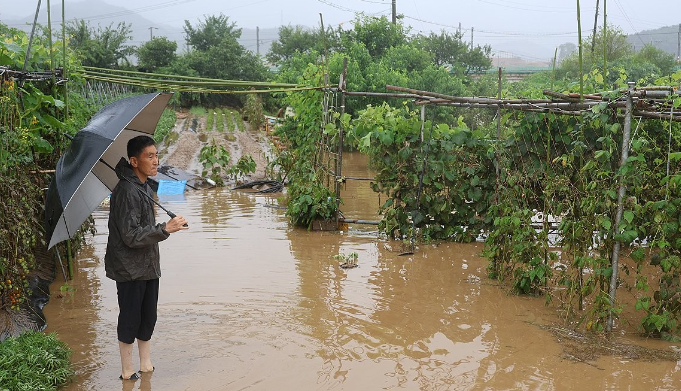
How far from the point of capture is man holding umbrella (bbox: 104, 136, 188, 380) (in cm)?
477

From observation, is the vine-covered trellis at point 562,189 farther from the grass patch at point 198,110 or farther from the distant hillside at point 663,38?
the distant hillside at point 663,38

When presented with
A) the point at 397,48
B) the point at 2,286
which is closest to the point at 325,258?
the point at 2,286

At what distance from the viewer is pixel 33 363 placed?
187 inches

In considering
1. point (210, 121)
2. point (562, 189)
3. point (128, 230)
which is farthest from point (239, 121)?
point (128, 230)

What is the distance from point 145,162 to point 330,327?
2.43 meters

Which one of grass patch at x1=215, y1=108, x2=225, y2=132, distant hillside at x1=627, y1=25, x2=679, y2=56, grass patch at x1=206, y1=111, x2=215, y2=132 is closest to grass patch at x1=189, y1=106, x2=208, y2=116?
grass patch at x1=206, y1=111, x2=215, y2=132

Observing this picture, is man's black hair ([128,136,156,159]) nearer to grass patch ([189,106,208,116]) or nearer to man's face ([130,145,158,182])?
man's face ([130,145,158,182])

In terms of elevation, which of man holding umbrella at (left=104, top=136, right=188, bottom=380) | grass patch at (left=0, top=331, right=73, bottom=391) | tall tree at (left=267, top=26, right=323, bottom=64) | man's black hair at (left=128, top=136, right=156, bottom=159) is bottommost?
grass patch at (left=0, top=331, right=73, bottom=391)

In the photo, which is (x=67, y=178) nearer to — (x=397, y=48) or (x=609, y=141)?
(x=609, y=141)

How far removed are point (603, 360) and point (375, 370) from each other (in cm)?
179

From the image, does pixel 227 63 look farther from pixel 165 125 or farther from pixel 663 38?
pixel 663 38

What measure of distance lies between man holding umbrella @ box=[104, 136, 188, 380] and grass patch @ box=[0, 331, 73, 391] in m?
0.46

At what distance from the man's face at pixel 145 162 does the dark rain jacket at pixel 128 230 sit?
46 millimetres

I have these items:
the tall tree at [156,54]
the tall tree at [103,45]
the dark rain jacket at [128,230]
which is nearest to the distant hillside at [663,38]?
the tall tree at [156,54]
